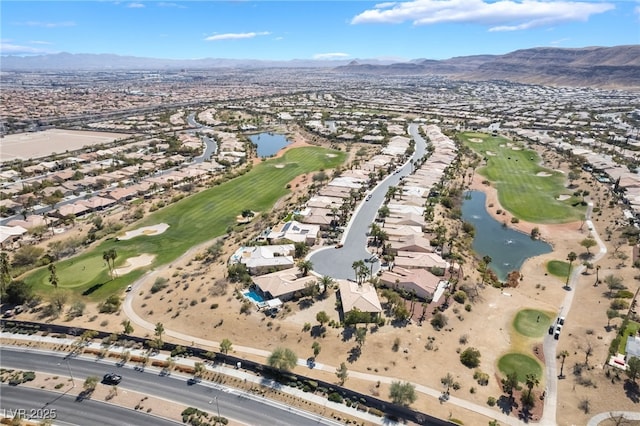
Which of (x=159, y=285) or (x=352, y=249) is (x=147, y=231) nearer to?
(x=159, y=285)

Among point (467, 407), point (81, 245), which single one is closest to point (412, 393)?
point (467, 407)

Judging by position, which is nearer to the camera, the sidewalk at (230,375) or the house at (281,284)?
the sidewalk at (230,375)

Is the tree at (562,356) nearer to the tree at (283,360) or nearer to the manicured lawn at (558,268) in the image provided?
the manicured lawn at (558,268)

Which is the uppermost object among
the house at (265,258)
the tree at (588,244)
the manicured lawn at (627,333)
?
the tree at (588,244)

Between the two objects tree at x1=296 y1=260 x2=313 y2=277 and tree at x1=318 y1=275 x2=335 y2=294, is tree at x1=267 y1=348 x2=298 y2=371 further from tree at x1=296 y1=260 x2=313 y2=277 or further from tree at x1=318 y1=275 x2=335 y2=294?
tree at x1=296 y1=260 x2=313 y2=277

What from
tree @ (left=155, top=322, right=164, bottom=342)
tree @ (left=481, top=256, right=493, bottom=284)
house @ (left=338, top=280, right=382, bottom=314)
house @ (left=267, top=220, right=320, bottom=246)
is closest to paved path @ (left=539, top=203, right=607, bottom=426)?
tree @ (left=481, top=256, right=493, bottom=284)

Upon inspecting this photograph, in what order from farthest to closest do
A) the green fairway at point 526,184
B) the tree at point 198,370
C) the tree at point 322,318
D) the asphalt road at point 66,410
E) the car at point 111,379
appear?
the green fairway at point 526,184
the tree at point 322,318
the tree at point 198,370
the car at point 111,379
the asphalt road at point 66,410

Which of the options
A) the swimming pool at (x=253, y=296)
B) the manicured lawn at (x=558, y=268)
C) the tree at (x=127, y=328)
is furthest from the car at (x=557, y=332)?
the tree at (x=127, y=328)
